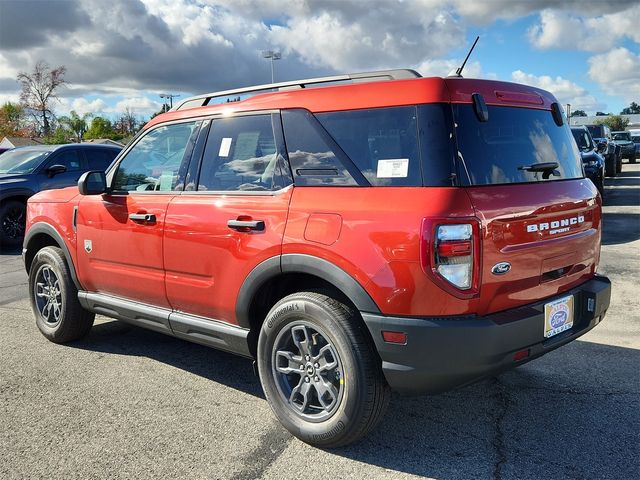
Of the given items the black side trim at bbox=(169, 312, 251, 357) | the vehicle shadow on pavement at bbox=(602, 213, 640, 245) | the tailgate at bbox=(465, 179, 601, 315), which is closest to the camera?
the tailgate at bbox=(465, 179, 601, 315)

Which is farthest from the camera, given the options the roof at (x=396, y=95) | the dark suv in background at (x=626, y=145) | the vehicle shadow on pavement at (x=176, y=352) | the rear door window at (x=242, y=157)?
the dark suv in background at (x=626, y=145)

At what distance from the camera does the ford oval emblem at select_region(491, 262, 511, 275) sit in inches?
104

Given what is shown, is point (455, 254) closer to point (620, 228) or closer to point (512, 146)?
point (512, 146)

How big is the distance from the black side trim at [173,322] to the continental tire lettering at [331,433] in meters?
0.67

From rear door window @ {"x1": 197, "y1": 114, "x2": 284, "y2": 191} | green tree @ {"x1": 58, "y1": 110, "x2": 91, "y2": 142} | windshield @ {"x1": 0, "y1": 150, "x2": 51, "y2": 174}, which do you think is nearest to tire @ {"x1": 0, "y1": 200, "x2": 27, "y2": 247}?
windshield @ {"x1": 0, "y1": 150, "x2": 51, "y2": 174}

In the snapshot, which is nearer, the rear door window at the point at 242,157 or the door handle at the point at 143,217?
the rear door window at the point at 242,157

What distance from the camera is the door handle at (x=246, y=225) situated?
316 cm

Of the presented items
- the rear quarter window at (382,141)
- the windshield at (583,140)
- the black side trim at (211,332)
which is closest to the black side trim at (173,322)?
the black side trim at (211,332)

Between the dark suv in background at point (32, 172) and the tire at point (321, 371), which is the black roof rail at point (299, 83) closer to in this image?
the tire at point (321, 371)

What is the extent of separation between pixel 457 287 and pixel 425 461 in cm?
98

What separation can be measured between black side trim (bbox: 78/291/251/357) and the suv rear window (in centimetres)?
164

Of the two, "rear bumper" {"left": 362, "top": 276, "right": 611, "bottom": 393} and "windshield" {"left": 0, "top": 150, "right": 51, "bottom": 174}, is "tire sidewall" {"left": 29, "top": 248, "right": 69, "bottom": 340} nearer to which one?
"rear bumper" {"left": 362, "top": 276, "right": 611, "bottom": 393}

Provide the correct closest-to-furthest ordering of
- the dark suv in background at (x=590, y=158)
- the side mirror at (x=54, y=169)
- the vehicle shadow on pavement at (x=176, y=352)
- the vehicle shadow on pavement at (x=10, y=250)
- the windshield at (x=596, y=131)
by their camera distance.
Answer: the vehicle shadow on pavement at (x=176, y=352), the vehicle shadow on pavement at (x=10, y=250), the side mirror at (x=54, y=169), the dark suv in background at (x=590, y=158), the windshield at (x=596, y=131)

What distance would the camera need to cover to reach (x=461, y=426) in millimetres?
3270
